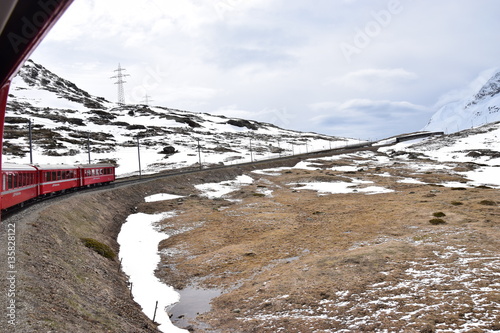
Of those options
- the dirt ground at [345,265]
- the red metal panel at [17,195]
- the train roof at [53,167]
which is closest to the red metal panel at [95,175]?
the train roof at [53,167]

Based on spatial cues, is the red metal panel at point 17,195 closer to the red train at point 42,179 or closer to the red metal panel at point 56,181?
the red train at point 42,179

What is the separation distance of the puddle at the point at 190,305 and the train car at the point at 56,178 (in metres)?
20.8

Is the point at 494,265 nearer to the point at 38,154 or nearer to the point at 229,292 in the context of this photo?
the point at 229,292

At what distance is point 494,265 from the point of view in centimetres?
1527

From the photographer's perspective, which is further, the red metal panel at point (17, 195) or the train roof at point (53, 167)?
the train roof at point (53, 167)

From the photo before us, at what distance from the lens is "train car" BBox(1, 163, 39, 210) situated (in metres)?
20.7

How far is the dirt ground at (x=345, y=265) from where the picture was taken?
Result: 12.4m

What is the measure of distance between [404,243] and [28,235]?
2050 centimetres

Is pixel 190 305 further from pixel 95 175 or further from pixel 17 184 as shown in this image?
pixel 95 175

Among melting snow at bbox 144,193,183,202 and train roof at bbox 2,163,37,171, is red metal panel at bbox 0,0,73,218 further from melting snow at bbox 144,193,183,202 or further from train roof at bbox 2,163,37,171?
melting snow at bbox 144,193,183,202

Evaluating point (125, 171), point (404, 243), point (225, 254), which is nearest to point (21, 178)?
point (225, 254)

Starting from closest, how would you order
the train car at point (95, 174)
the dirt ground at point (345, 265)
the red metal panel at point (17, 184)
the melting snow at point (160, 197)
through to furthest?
the dirt ground at point (345, 265) → the red metal panel at point (17, 184) → the train car at point (95, 174) → the melting snow at point (160, 197)

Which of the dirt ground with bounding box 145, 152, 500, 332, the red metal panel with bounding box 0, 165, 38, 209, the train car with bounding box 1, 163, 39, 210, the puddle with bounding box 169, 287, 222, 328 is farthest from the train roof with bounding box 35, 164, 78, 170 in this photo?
the puddle with bounding box 169, 287, 222, 328

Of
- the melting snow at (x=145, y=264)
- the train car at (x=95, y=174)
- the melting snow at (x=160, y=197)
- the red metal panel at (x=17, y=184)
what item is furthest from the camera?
the melting snow at (x=160, y=197)
